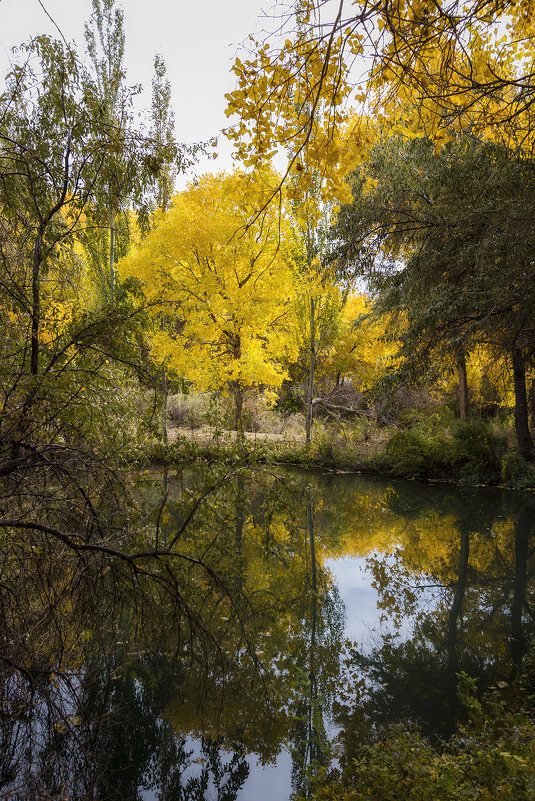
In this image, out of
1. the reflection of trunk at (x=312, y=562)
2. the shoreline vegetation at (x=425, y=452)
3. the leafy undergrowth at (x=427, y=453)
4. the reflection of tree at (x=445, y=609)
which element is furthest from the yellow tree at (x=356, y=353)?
the reflection of tree at (x=445, y=609)

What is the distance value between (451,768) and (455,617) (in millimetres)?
3435

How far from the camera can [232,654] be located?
15.9 feet

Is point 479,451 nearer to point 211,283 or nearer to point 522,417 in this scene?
point 522,417

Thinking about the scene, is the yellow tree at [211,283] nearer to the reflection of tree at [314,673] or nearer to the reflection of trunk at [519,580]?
the reflection of trunk at [519,580]

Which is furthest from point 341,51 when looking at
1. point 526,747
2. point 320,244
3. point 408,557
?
point 320,244

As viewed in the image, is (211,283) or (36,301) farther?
(211,283)

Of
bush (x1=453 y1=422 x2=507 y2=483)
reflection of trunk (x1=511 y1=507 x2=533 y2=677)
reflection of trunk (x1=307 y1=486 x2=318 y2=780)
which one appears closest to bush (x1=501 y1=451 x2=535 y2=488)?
bush (x1=453 y1=422 x2=507 y2=483)

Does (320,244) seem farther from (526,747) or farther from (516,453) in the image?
(526,747)

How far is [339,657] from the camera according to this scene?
519 centimetres

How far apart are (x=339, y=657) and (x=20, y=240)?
15.1ft

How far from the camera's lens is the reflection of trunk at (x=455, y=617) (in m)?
4.64

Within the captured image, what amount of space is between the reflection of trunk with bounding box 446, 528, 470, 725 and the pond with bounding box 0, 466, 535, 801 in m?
0.03

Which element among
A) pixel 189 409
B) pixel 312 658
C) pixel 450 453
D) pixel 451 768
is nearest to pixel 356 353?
pixel 189 409

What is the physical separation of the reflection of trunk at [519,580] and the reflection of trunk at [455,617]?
0.54 meters
